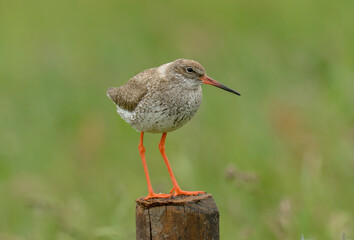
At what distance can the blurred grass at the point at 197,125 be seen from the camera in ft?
25.5

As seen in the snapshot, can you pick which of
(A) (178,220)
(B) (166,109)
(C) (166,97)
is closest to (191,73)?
(C) (166,97)

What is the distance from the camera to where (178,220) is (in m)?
4.89

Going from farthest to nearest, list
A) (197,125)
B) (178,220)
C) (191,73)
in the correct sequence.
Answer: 1. (197,125)
2. (191,73)
3. (178,220)

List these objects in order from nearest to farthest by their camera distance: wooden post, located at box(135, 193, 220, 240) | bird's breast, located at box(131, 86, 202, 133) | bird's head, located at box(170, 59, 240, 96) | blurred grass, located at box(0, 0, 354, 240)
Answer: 1. wooden post, located at box(135, 193, 220, 240)
2. bird's breast, located at box(131, 86, 202, 133)
3. bird's head, located at box(170, 59, 240, 96)
4. blurred grass, located at box(0, 0, 354, 240)

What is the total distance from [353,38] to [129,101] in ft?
17.5

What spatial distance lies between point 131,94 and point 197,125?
324 centimetres

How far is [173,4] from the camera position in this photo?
15.4m

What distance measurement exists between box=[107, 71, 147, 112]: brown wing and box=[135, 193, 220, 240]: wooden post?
61.1 inches

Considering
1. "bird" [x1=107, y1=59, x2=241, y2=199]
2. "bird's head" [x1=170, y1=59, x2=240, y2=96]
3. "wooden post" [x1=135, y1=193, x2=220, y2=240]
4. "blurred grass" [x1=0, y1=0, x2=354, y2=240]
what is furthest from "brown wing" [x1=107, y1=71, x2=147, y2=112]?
"wooden post" [x1=135, y1=193, x2=220, y2=240]

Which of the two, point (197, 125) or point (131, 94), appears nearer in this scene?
point (131, 94)

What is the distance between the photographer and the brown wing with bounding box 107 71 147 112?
6.37m

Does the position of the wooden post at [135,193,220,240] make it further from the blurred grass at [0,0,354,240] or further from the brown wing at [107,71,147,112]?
the brown wing at [107,71,147,112]

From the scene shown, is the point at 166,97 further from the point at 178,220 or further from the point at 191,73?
the point at 178,220

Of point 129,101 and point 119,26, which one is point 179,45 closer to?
point 119,26
